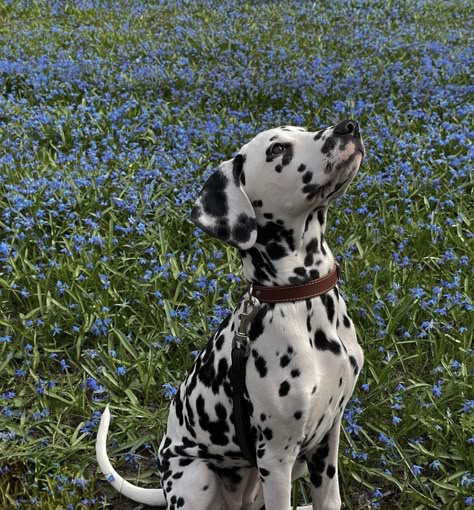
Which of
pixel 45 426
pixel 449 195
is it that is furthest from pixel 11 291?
pixel 449 195

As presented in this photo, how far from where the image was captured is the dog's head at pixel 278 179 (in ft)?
8.61

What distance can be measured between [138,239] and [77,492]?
8.08ft

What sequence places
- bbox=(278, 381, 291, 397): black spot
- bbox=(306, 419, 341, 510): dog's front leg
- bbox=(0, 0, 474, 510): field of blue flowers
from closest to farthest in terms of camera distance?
bbox=(278, 381, 291, 397): black spot → bbox=(306, 419, 341, 510): dog's front leg → bbox=(0, 0, 474, 510): field of blue flowers

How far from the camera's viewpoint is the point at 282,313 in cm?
276

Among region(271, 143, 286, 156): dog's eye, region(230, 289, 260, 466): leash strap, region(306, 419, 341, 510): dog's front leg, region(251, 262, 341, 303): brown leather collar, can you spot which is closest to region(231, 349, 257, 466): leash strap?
region(230, 289, 260, 466): leash strap

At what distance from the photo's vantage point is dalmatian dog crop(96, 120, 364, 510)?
8.74 feet

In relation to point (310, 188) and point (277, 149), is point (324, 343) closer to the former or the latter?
point (310, 188)

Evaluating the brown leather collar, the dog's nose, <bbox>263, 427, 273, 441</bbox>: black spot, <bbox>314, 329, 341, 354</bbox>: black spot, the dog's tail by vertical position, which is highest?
the dog's nose

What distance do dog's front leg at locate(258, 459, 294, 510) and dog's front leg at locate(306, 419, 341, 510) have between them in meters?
0.37

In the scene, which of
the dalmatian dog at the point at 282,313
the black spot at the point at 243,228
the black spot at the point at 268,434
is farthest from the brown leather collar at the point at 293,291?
the black spot at the point at 268,434

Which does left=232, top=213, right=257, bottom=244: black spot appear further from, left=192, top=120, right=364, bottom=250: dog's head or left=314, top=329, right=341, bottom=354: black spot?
left=314, top=329, right=341, bottom=354: black spot

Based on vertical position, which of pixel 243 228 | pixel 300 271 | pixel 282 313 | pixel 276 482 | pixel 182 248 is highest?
pixel 243 228

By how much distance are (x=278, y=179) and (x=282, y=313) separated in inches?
21.9

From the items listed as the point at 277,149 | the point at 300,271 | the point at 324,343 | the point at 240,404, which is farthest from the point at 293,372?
the point at 277,149
